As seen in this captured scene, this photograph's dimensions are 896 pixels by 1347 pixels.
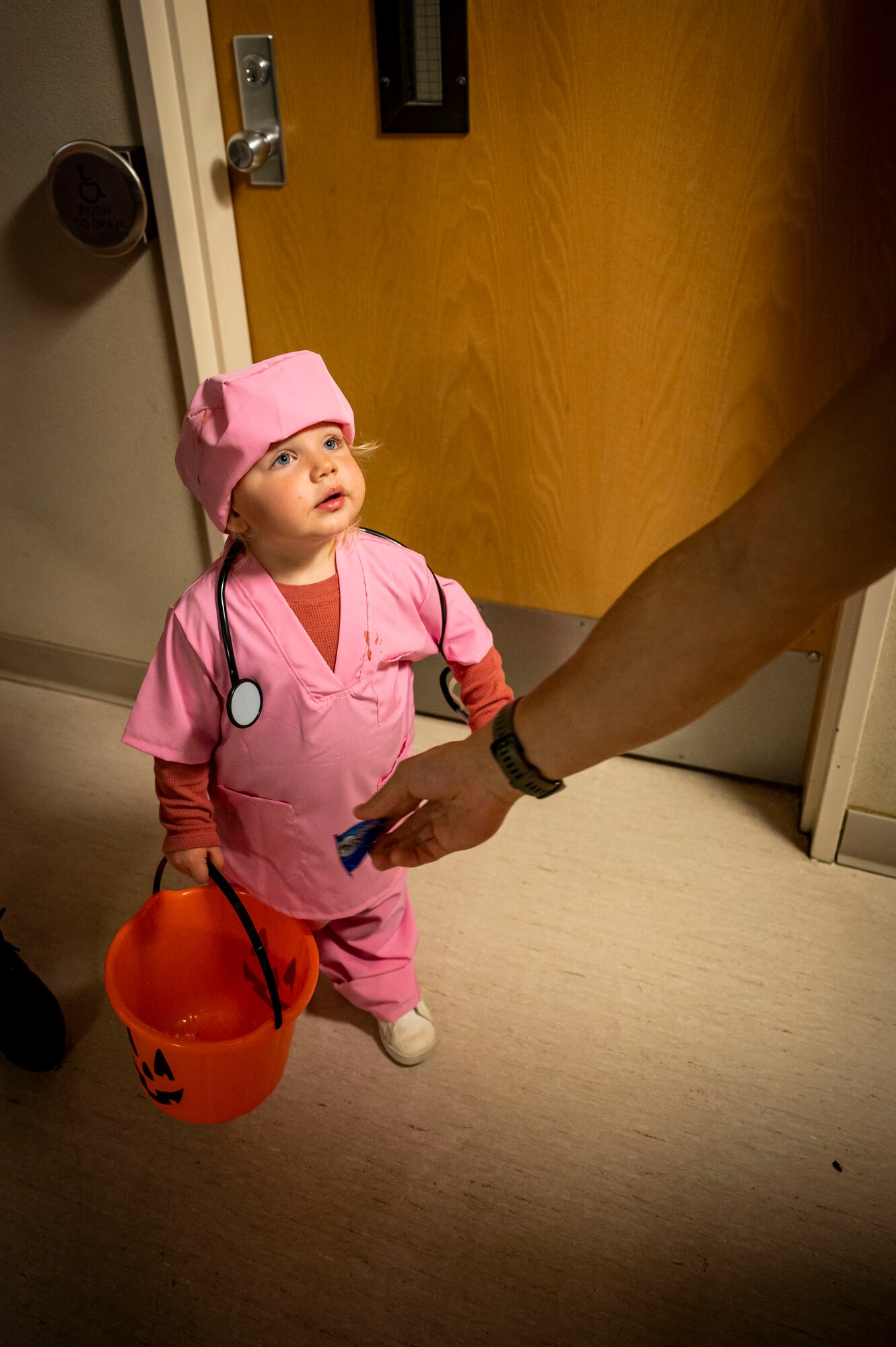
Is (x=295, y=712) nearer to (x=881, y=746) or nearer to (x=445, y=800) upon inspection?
(x=445, y=800)

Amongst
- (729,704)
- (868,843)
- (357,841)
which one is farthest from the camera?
(729,704)

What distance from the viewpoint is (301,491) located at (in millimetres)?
990

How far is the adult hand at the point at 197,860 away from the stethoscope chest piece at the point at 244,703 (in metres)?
0.18

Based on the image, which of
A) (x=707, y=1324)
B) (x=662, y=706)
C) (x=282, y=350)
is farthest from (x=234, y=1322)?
(x=282, y=350)

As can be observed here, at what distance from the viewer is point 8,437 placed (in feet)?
5.95

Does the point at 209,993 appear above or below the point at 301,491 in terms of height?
below

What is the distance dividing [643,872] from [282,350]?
3.64 feet

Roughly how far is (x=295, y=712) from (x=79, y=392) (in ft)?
3.27

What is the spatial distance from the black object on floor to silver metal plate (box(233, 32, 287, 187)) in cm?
118

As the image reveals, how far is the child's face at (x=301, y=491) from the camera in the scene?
3.25 feet

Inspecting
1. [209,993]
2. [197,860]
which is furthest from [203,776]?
[209,993]

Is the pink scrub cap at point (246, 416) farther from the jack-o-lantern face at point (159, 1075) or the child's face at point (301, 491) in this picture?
the jack-o-lantern face at point (159, 1075)

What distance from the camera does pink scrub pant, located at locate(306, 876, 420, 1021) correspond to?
4.16 feet

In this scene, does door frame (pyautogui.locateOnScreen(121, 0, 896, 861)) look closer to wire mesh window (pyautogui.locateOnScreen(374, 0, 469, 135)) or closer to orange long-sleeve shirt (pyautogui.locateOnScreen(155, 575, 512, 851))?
wire mesh window (pyautogui.locateOnScreen(374, 0, 469, 135))
